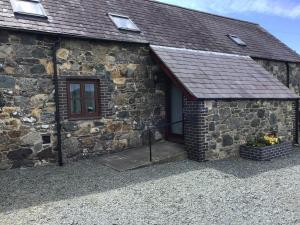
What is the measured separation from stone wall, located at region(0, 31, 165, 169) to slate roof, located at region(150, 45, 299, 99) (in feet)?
3.17

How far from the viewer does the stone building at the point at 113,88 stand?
7750mm

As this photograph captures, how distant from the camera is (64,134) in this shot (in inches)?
326

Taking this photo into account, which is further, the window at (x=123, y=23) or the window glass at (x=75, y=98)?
the window at (x=123, y=23)

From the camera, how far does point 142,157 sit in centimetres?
846

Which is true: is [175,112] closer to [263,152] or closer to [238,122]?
[238,122]

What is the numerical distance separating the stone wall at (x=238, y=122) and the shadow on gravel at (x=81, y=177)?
21.8 inches

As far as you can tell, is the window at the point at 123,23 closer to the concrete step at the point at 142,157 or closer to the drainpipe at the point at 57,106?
the drainpipe at the point at 57,106

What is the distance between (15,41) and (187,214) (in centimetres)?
584

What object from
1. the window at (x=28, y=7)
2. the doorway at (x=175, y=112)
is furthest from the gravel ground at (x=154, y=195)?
the window at (x=28, y=7)

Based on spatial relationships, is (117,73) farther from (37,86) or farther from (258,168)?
(258,168)

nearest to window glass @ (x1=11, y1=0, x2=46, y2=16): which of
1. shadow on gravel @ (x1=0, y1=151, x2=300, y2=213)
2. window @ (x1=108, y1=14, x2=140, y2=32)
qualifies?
window @ (x1=108, y1=14, x2=140, y2=32)

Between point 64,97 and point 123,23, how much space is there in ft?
11.6

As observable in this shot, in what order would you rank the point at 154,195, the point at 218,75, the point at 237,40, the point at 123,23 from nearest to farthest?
the point at 154,195 → the point at 218,75 → the point at 123,23 → the point at 237,40

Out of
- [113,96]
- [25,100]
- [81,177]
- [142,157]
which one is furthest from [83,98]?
[81,177]
